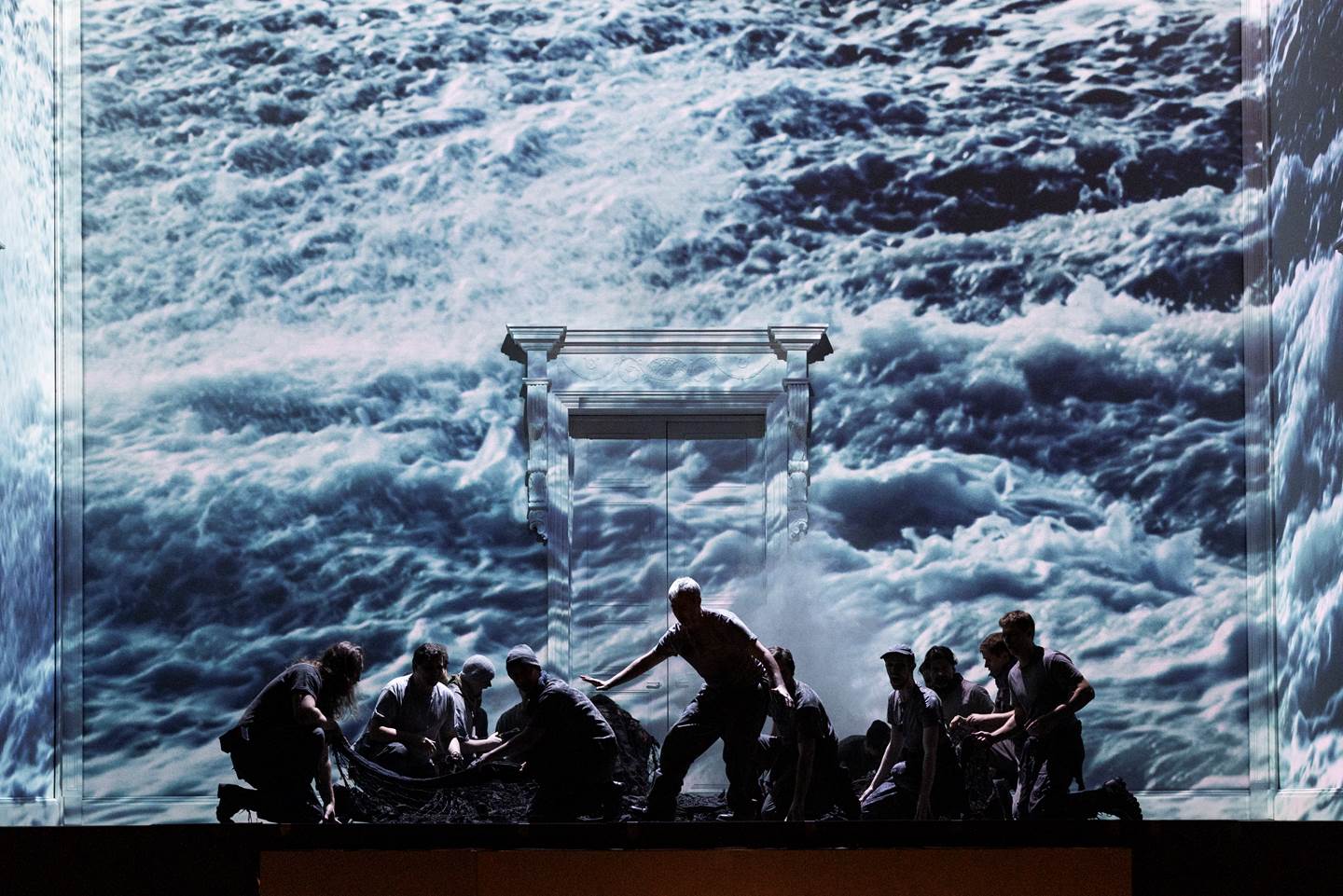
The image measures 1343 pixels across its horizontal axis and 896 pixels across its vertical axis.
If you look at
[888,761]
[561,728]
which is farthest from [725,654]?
[888,761]

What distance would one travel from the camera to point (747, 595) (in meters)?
Answer: 12.0

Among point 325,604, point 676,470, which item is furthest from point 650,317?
point 325,604

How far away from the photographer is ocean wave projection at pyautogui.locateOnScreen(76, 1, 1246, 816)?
11.9m

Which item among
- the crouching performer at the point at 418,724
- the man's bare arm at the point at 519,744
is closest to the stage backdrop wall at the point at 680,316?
the crouching performer at the point at 418,724

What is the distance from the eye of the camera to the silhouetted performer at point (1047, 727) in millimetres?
7848

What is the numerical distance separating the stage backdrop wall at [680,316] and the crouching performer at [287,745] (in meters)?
3.85

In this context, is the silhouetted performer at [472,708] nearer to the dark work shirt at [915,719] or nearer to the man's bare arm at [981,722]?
the dark work shirt at [915,719]

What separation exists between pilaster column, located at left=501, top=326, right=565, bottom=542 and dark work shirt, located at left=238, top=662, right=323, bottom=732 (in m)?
4.33

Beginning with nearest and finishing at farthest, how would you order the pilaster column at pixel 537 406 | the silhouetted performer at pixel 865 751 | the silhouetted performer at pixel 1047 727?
1. the silhouetted performer at pixel 1047 727
2. the silhouetted performer at pixel 865 751
3. the pilaster column at pixel 537 406

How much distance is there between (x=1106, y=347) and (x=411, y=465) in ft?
17.5

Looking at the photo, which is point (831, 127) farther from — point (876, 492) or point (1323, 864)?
point (1323, 864)

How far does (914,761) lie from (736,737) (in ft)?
3.64

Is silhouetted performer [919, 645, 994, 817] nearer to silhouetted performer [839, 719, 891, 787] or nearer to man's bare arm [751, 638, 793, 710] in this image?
silhouetted performer [839, 719, 891, 787]

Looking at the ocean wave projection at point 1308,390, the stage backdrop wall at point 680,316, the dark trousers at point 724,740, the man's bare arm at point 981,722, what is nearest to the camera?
the dark trousers at point 724,740
